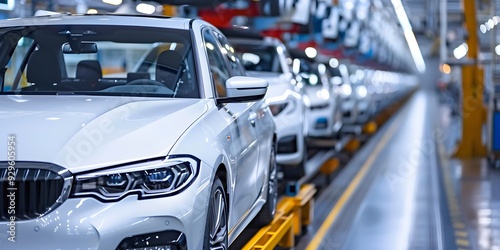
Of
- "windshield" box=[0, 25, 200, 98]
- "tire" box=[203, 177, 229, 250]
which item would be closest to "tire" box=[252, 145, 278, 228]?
"windshield" box=[0, 25, 200, 98]

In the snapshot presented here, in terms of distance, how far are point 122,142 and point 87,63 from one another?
142cm

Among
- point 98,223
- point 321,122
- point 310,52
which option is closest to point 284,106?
point 321,122

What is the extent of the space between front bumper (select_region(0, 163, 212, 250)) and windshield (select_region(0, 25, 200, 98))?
47.6 inches

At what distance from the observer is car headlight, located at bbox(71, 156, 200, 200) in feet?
12.6

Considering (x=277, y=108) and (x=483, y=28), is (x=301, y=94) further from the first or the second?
(x=483, y=28)

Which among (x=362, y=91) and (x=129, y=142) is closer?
(x=129, y=142)

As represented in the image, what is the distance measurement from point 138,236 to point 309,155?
37.2 feet

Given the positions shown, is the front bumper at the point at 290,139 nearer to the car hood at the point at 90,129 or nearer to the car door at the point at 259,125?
the car door at the point at 259,125

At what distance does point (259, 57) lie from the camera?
11.1 metres

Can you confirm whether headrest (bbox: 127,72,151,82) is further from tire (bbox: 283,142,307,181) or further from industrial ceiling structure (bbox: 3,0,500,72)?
tire (bbox: 283,142,307,181)

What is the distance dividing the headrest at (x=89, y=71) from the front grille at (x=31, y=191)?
1.52m

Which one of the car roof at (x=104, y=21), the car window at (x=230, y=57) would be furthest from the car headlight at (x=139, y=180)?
the car window at (x=230, y=57)

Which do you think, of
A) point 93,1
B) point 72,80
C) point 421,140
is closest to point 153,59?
point 72,80

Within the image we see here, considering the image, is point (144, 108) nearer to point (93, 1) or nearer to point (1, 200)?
point (1, 200)
